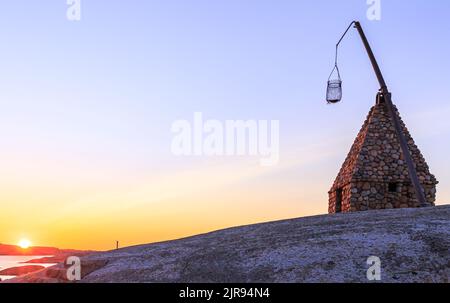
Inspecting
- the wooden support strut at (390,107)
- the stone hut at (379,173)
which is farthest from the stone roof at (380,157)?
the wooden support strut at (390,107)

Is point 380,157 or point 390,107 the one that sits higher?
point 390,107

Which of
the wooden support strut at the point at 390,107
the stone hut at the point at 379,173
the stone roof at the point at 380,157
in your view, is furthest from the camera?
the stone roof at the point at 380,157

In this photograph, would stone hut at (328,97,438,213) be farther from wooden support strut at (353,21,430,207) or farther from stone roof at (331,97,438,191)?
wooden support strut at (353,21,430,207)

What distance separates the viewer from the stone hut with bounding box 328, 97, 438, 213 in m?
18.2

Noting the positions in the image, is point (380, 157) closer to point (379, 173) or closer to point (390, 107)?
point (379, 173)

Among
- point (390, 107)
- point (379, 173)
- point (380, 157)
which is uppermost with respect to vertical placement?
point (390, 107)

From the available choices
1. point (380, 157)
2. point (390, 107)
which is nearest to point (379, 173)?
point (380, 157)

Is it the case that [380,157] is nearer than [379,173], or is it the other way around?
[379,173]

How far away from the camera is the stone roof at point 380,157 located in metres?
18.4

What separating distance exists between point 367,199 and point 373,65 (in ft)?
16.0

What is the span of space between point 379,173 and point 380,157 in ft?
2.24

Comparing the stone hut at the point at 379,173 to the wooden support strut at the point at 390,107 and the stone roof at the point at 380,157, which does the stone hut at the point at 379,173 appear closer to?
the stone roof at the point at 380,157

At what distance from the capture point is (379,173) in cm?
1839
